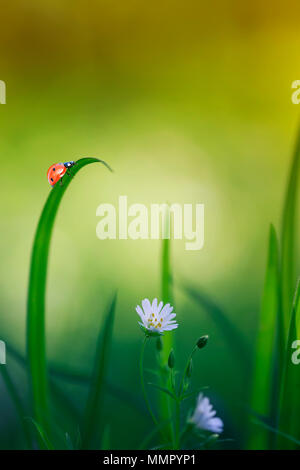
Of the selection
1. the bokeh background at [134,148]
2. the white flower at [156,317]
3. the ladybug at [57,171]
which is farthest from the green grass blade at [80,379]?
the ladybug at [57,171]

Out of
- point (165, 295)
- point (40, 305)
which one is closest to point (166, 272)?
point (165, 295)

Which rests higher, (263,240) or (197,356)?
(263,240)

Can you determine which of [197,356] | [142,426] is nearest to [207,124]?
[197,356]

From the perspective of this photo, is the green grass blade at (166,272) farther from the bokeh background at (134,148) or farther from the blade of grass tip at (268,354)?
the blade of grass tip at (268,354)

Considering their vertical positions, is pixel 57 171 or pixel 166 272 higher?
pixel 57 171

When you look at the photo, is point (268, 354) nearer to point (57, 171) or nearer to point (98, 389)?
point (98, 389)

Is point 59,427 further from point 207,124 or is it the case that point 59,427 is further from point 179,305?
point 207,124
